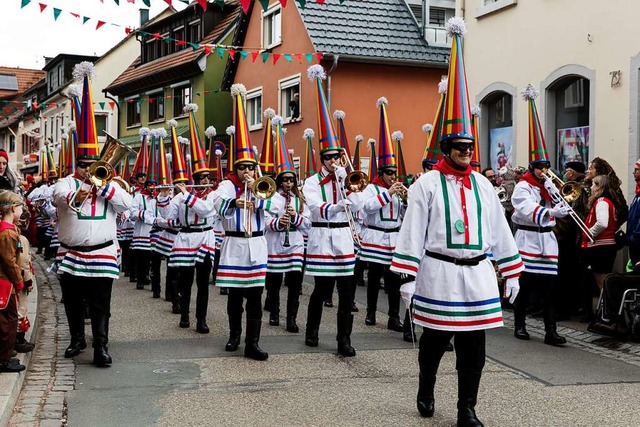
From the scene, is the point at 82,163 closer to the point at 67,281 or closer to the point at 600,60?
the point at 67,281

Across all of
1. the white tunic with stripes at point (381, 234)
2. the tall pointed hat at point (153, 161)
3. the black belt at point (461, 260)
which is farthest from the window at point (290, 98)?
the black belt at point (461, 260)

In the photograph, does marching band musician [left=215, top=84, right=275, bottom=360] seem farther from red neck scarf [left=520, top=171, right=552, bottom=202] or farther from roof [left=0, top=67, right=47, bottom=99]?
roof [left=0, top=67, right=47, bottom=99]

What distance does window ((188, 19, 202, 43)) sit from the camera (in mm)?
34909

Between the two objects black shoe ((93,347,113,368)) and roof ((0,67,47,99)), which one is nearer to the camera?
black shoe ((93,347,113,368))

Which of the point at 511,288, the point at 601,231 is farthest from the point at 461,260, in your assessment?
the point at 601,231

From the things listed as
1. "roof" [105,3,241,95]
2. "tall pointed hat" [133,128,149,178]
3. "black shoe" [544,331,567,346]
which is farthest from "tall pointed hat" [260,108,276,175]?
"roof" [105,3,241,95]

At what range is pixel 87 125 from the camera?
8.38m

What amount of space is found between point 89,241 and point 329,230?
2.49m

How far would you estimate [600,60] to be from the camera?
1272cm

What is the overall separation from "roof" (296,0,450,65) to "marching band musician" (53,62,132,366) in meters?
16.3

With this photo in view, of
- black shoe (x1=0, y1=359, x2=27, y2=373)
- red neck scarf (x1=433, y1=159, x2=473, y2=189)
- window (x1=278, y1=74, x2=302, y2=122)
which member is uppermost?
window (x1=278, y1=74, x2=302, y2=122)

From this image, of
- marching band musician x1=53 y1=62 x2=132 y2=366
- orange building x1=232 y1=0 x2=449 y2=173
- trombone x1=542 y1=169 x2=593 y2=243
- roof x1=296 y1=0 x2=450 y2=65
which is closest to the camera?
marching band musician x1=53 y1=62 x2=132 y2=366

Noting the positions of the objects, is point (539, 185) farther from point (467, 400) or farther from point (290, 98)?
point (290, 98)

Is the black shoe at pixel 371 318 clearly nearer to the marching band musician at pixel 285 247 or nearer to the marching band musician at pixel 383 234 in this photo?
the marching band musician at pixel 383 234
